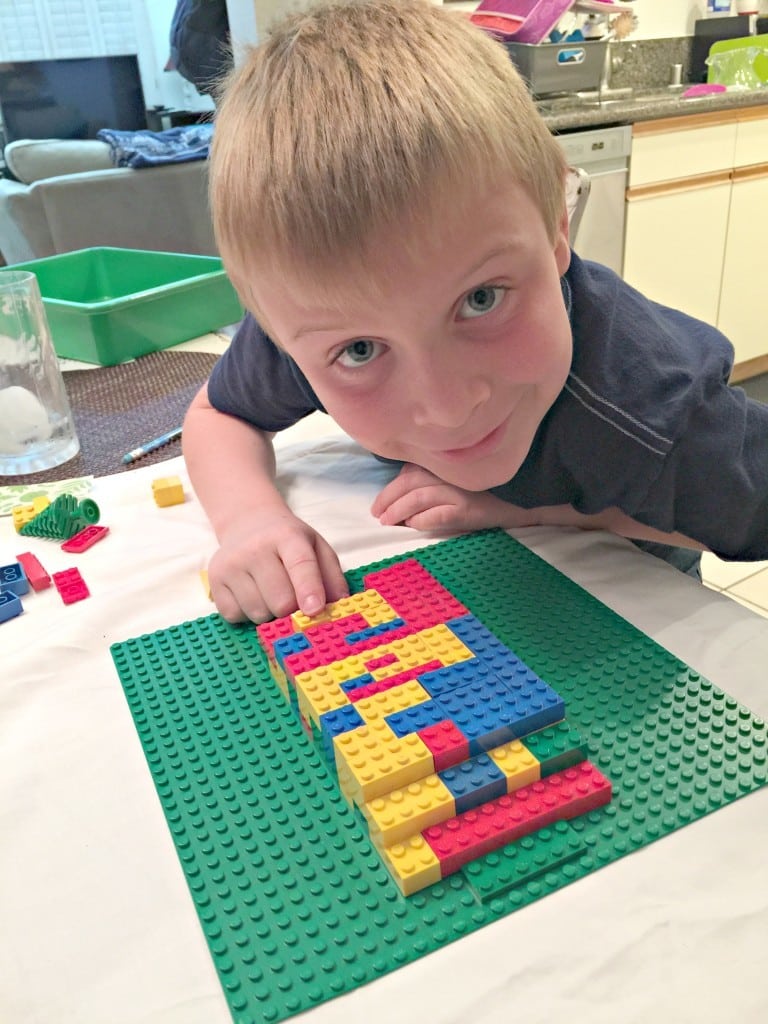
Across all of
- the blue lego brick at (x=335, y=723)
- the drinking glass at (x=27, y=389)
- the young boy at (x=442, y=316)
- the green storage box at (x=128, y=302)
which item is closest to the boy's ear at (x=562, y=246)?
the young boy at (x=442, y=316)

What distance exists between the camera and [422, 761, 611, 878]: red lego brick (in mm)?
428

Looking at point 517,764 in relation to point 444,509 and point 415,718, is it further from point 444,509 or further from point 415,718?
point 444,509

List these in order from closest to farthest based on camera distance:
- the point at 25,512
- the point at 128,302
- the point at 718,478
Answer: the point at 718,478, the point at 25,512, the point at 128,302

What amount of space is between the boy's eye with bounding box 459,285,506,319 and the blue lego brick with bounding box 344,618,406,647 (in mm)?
215

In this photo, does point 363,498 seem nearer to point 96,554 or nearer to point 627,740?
point 96,554

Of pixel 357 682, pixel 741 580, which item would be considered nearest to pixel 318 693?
pixel 357 682

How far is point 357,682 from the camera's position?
0.53 meters

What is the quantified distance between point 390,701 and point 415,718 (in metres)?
0.02

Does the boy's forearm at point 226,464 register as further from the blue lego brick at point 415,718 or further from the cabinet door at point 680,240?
the cabinet door at point 680,240

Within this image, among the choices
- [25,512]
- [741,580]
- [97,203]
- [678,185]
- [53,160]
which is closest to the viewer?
[25,512]

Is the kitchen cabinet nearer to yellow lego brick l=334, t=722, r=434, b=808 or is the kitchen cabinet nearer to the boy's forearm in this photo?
the boy's forearm

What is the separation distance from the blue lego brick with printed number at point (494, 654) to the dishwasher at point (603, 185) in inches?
72.6

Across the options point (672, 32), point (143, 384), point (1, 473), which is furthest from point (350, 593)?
point (672, 32)

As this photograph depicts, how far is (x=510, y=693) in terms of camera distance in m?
0.50
